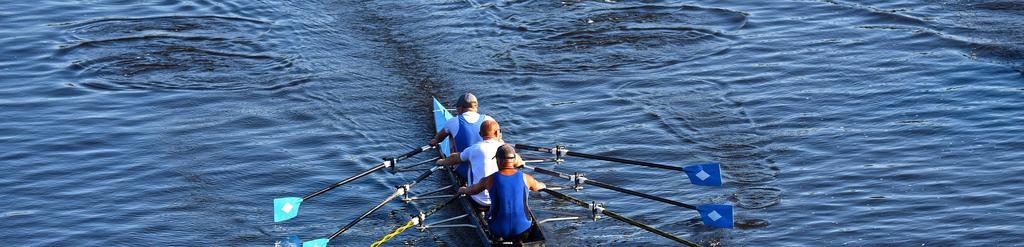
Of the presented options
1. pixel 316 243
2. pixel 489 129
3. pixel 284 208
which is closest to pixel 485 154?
pixel 489 129

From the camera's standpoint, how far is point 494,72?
89.6 ft

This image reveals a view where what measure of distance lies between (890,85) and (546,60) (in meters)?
7.44

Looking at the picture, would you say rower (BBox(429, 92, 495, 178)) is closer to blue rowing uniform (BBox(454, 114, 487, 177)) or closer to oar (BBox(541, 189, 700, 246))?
blue rowing uniform (BBox(454, 114, 487, 177))

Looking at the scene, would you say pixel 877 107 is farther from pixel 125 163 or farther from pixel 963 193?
pixel 125 163

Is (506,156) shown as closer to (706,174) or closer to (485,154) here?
(485,154)

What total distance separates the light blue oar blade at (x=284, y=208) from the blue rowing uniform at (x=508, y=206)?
311 centimetres

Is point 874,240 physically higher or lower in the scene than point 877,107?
lower

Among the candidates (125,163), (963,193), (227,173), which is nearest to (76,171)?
(125,163)

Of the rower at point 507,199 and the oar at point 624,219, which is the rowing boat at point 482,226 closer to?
the rower at point 507,199

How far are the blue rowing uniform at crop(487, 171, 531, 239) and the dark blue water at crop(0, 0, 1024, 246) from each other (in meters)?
2.01

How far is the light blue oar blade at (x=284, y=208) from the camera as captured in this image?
17453 mm

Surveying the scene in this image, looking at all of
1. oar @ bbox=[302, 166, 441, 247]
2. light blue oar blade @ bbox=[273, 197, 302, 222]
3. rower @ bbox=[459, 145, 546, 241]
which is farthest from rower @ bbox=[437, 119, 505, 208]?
light blue oar blade @ bbox=[273, 197, 302, 222]

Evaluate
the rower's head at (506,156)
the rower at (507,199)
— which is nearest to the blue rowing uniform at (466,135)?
the rower at (507,199)

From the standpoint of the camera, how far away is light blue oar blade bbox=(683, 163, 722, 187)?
59.1 ft
